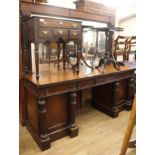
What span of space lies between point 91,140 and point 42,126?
68cm

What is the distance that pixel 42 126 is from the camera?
2002 millimetres

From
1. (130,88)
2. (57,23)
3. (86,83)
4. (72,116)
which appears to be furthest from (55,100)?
(130,88)

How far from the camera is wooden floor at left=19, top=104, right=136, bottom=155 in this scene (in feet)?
6.61

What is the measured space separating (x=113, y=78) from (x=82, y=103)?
0.93 meters

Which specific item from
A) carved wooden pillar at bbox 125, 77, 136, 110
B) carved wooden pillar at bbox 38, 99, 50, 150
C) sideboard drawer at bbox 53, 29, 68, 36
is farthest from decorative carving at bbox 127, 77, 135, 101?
carved wooden pillar at bbox 38, 99, 50, 150

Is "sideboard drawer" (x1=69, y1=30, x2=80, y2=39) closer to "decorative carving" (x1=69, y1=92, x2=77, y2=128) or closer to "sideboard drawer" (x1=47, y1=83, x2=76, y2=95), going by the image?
"sideboard drawer" (x1=47, y1=83, x2=76, y2=95)

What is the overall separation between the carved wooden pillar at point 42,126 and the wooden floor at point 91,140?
8 cm

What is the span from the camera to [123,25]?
4.98 m

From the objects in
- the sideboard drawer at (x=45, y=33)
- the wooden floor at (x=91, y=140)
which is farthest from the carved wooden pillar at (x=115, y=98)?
the sideboard drawer at (x=45, y=33)

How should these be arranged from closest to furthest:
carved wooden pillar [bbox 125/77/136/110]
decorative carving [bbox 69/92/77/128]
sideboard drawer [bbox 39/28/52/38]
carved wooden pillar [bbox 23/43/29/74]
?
sideboard drawer [bbox 39/28/52/38], decorative carving [bbox 69/92/77/128], carved wooden pillar [bbox 23/43/29/74], carved wooden pillar [bbox 125/77/136/110]

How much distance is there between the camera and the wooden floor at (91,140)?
2.01 m

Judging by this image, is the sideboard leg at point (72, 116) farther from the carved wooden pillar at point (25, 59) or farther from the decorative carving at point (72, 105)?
the carved wooden pillar at point (25, 59)

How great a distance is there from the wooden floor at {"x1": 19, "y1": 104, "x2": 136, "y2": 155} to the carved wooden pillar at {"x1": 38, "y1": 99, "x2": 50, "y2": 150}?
0.26ft

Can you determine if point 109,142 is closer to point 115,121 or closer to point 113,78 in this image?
point 115,121
